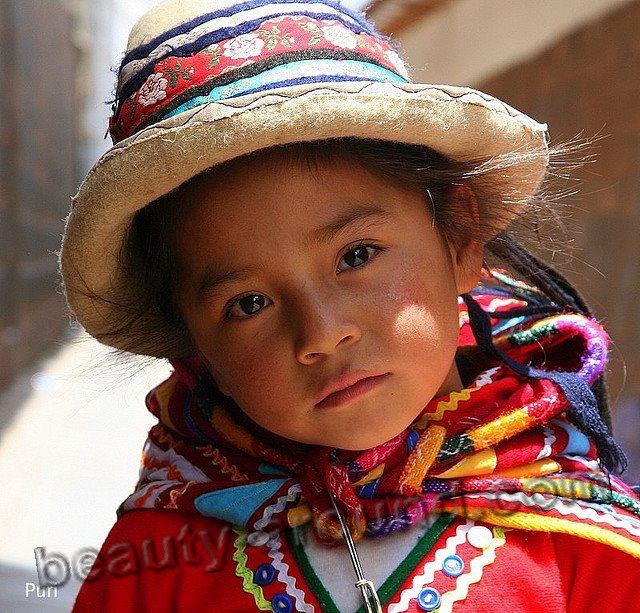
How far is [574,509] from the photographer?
1.33 meters

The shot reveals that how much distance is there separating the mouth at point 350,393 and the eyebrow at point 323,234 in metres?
0.20

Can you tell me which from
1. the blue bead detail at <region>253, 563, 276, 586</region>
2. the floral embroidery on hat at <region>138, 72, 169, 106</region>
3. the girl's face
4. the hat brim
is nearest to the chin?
the girl's face

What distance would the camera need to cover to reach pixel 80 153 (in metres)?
11.1

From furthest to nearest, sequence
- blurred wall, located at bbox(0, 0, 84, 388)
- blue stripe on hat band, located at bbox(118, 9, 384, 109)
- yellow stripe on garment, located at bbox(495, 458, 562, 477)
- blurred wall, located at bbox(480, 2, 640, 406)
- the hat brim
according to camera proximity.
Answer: blurred wall, located at bbox(0, 0, 84, 388) < blurred wall, located at bbox(480, 2, 640, 406) < yellow stripe on garment, located at bbox(495, 458, 562, 477) < blue stripe on hat band, located at bbox(118, 9, 384, 109) < the hat brim

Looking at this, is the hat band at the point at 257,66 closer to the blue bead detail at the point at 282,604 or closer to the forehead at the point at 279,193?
the forehead at the point at 279,193

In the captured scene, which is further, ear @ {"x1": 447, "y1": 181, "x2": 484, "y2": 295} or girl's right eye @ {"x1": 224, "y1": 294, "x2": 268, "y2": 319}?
ear @ {"x1": 447, "y1": 181, "x2": 484, "y2": 295}

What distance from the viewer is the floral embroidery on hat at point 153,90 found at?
1.25 m

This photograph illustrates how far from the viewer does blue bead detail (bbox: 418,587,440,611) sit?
127 cm

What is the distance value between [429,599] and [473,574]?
74mm

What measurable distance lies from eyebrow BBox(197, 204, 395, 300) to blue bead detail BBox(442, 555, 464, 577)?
50cm

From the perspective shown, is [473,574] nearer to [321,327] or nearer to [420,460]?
[420,460]

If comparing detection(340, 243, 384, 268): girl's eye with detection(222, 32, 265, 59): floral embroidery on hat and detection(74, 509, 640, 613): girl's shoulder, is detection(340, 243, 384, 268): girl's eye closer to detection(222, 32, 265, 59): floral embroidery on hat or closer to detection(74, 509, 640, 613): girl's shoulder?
detection(222, 32, 265, 59): floral embroidery on hat

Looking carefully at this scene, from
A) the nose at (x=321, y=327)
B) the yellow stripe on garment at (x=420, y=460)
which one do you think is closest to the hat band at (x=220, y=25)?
the nose at (x=321, y=327)

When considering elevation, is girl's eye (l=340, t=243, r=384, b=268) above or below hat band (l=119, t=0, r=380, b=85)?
below
